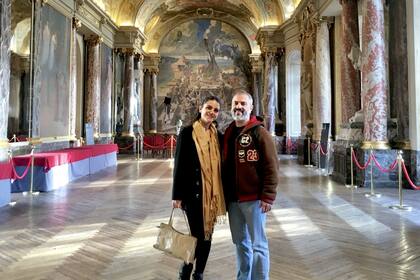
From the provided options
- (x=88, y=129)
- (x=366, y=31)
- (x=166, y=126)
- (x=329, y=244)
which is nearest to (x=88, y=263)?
(x=329, y=244)

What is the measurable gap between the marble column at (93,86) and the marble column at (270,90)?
9325 mm

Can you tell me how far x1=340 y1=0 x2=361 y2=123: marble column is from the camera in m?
10.5

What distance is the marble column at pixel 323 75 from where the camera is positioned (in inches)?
533

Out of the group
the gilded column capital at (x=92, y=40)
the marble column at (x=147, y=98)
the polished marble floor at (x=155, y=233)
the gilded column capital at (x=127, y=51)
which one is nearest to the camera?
the polished marble floor at (x=155, y=233)

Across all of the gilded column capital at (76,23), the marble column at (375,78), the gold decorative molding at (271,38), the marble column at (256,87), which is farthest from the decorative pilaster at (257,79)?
the marble column at (375,78)

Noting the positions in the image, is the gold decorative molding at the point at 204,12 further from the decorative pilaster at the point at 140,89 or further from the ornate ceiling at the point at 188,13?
the decorative pilaster at the point at 140,89

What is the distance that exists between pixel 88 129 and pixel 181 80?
1383cm

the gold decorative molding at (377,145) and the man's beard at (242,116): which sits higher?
the man's beard at (242,116)

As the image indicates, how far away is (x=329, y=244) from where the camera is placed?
4305 mm

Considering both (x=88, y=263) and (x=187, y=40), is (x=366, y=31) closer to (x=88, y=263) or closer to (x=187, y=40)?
(x=88, y=263)

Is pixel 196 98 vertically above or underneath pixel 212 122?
above

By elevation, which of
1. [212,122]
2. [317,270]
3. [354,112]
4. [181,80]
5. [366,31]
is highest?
[181,80]

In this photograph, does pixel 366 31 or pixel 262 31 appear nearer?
pixel 366 31

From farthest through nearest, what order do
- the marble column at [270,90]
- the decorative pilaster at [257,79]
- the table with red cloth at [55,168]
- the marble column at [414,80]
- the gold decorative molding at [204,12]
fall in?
the decorative pilaster at [257,79], the gold decorative molding at [204,12], the marble column at [270,90], the marble column at [414,80], the table with red cloth at [55,168]
